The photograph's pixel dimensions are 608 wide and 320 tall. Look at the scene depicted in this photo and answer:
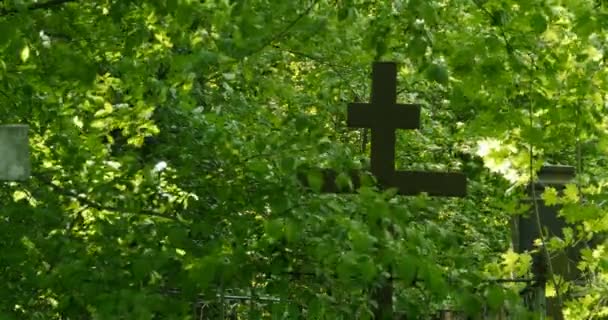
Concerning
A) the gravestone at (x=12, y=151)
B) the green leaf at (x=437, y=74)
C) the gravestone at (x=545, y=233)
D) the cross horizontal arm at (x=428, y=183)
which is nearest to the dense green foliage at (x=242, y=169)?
the green leaf at (x=437, y=74)

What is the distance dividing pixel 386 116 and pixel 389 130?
79 millimetres

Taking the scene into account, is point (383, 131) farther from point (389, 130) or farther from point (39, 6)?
point (39, 6)

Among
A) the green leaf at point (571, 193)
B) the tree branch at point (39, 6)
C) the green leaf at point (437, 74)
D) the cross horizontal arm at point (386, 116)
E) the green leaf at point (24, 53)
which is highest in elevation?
the tree branch at point (39, 6)

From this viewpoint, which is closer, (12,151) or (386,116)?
(12,151)

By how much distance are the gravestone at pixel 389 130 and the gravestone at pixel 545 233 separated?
50cm

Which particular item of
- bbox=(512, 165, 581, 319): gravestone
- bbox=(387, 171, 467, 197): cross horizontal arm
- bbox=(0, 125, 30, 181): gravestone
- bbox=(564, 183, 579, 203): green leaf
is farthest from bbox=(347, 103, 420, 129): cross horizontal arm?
bbox=(0, 125, 30, 181): gravestone

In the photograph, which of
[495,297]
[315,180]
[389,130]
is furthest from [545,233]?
[315,180]

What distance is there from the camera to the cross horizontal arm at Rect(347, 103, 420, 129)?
7.24 meters

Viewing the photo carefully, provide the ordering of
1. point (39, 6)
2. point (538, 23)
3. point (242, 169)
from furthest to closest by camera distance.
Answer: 1. point (242, 169)
2. point (538, 23)
3. point (39, 6)

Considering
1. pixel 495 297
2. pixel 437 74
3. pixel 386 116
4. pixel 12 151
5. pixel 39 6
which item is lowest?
pixel 495 297

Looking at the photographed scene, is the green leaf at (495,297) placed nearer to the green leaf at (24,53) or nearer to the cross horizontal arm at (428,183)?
the cross horizontal arm at (428,183)

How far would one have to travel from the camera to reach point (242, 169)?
668cm

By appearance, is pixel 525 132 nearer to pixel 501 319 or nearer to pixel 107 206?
pixel 501 319

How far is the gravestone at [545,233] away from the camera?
732 centimetres
